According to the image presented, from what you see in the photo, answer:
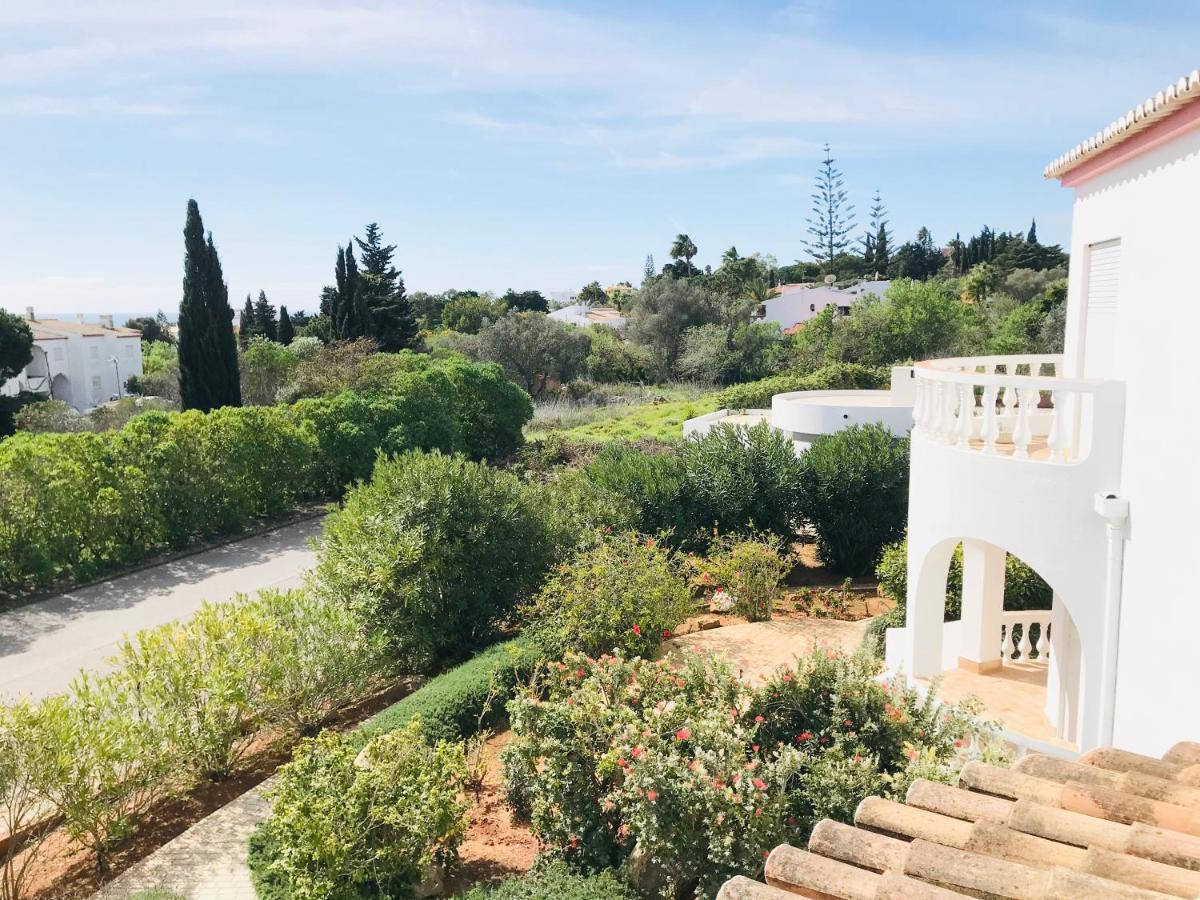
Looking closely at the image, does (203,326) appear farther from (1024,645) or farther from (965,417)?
(965,417)

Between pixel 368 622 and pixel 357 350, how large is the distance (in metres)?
26.2

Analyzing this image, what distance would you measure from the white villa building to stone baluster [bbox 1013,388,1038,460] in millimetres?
15

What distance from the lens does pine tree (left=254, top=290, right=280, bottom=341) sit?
64.9m

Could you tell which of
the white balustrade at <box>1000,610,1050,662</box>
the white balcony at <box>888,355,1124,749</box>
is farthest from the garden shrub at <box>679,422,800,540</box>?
the white balcony at <box>888,355,1124,749</box>

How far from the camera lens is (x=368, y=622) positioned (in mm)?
12367

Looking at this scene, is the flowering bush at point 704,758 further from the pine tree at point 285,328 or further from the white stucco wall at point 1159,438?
the pine tree at point 285,328

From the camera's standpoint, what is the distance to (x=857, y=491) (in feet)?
57.6

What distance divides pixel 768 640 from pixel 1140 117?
28.5 ft

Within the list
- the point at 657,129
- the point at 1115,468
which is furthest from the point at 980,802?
the point at 657,129

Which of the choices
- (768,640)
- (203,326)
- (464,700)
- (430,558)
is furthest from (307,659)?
(203,326)

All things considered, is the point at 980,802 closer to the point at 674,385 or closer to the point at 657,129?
the point at 657,129

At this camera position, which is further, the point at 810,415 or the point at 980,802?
the point at 810,415

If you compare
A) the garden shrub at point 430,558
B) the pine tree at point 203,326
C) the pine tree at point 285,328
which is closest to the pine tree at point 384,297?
the pine tree at point 285,328

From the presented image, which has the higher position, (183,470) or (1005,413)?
(1005,413)
